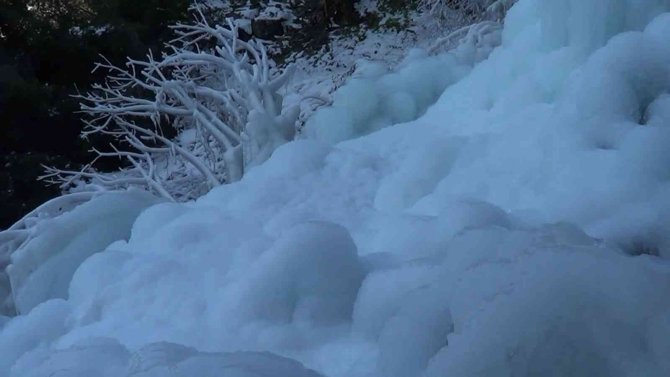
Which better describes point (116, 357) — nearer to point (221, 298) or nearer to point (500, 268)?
point (221, 298)

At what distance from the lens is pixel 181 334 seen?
6.64 ft

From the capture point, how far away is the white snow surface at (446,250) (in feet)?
4.29

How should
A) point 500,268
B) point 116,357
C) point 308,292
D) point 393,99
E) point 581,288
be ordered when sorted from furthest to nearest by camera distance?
1. point 393,99
2. point 308,292
3. point 116,357
4. point 500,268
5. point 581,288

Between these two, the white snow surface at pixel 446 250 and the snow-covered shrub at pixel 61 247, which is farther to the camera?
the snow-covered shrub at pixel 61 247

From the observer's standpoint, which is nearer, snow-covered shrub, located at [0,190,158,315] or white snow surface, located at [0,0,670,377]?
white snow surface, located at [0,0,670,377]

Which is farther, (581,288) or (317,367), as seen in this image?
(317,367)

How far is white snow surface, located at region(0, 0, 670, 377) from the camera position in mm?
1309

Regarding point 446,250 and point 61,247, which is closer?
point 446,250

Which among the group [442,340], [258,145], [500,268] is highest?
[500,268]

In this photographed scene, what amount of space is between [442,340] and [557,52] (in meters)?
1.87

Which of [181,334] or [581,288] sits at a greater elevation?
[581,288]

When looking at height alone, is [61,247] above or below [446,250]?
below

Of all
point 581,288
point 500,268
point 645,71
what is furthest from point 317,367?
point 645,71

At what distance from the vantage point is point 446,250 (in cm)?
198
